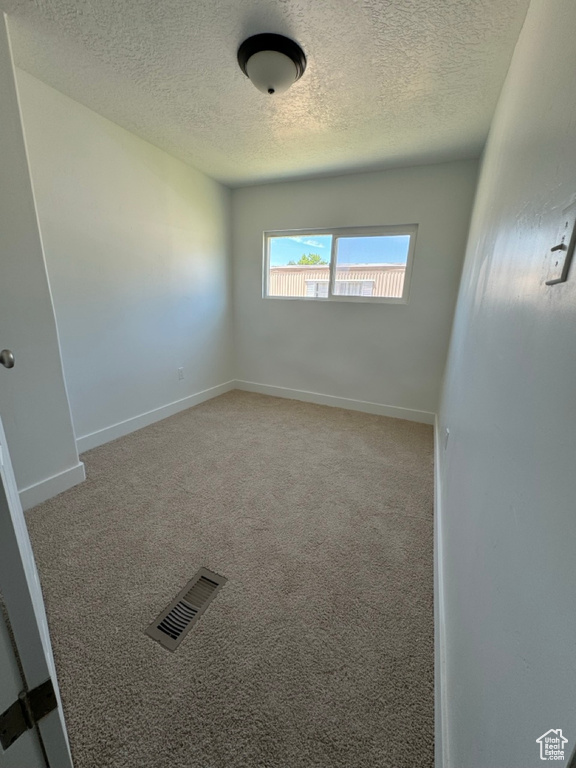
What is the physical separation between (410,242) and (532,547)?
115 inches

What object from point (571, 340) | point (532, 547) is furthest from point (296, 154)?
point (532, 547)

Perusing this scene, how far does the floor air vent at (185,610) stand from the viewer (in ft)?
3.53

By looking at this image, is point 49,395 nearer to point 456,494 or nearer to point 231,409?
point 231,409

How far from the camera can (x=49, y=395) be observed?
173 centimetres

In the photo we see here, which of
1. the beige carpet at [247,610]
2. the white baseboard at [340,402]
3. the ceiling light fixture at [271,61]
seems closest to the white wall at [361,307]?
the white baseboard at [340,402]

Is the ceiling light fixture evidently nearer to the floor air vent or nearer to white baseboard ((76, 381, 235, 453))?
the floor air vent

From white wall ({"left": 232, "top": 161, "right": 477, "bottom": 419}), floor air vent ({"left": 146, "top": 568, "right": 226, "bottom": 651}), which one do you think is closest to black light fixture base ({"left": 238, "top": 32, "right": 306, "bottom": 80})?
white wall ({"left": 232, "top": 161, "right": 477, "bottom": 419})

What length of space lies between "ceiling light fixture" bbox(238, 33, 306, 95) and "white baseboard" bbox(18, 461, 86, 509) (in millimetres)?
2457

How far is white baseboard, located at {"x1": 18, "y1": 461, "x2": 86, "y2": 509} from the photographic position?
1658mm

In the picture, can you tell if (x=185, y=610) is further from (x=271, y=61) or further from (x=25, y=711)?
(x=271, y=61)

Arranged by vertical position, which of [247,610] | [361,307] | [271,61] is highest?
[271,61]

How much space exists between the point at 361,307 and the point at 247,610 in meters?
2.72

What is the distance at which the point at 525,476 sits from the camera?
0.53 meters

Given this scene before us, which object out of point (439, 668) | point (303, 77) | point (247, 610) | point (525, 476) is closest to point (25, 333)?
point (247, 610)
